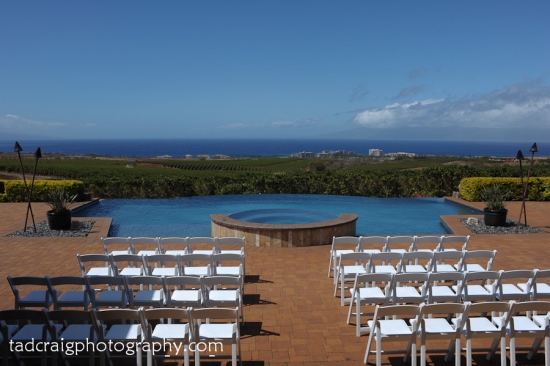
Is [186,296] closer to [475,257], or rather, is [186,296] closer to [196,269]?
[196,269]

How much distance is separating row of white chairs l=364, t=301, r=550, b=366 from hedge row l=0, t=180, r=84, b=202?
14.1 meters

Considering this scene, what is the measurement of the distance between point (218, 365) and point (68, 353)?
59.4 inches

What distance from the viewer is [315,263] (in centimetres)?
862

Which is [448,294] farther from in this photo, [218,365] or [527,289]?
[218,365]

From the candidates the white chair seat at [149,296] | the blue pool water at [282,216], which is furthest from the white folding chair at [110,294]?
the blue pool water at [282,216]

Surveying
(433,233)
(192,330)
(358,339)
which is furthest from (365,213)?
(192,330)

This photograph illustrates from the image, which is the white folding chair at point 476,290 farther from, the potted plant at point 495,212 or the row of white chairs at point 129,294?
the potted plant at point 495,212

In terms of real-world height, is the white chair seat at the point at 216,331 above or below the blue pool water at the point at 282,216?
above

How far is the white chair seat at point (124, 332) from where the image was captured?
4.34 m

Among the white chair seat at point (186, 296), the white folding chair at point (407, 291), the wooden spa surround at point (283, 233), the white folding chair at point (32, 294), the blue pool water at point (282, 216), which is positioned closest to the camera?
the white folding chair at point (32, 294)

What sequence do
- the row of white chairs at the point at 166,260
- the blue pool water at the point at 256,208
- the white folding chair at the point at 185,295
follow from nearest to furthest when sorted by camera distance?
the white folding chair at the point at 185,295
the row of white chairs at the point at 166,260
the blue pool water at the point at 256,208

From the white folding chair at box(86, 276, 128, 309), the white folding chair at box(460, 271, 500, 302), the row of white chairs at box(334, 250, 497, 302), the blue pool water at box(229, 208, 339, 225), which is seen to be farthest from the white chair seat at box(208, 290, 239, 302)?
the blue pool water at box(229, 208, 339, 225)

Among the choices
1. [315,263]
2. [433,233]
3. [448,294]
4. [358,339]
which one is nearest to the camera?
[358,339]

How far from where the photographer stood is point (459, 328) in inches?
173
